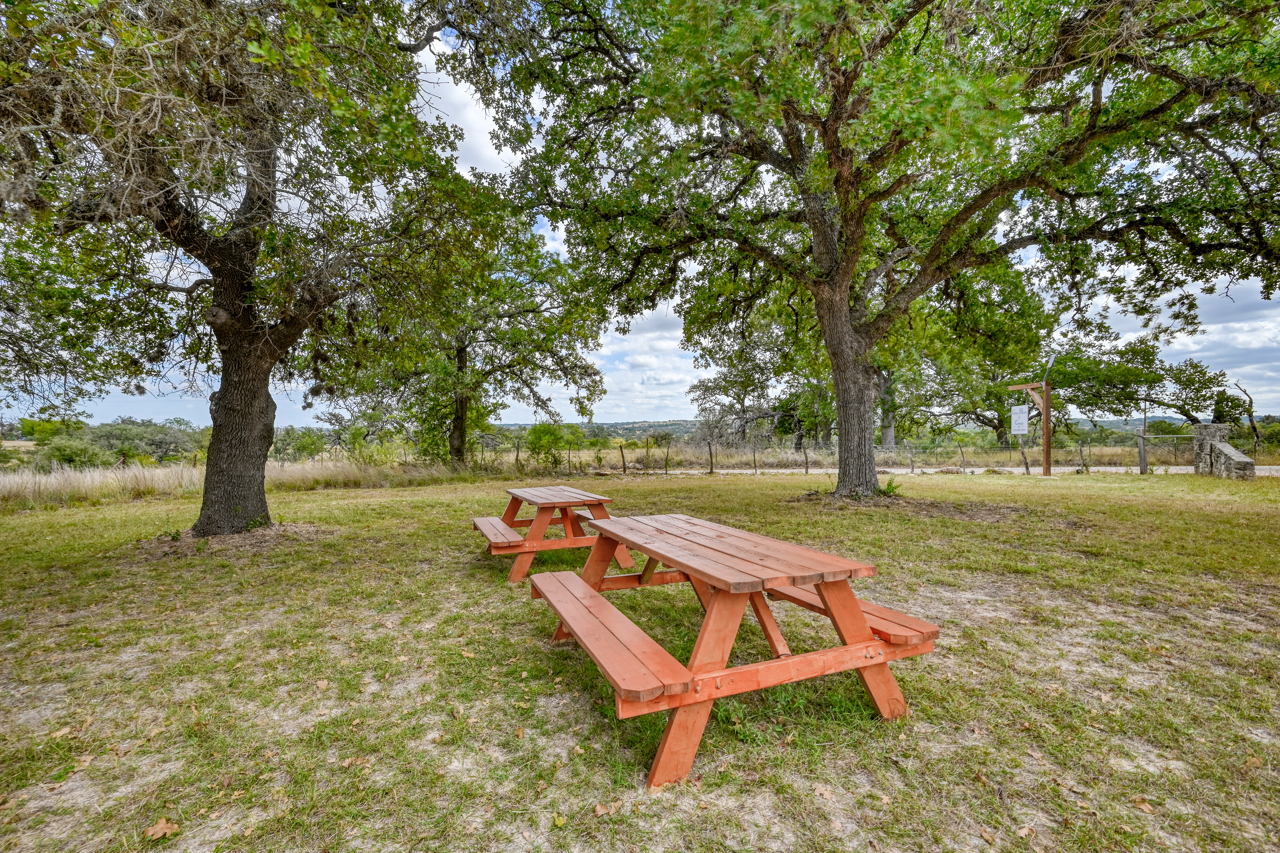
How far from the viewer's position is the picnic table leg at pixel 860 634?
7.48ft

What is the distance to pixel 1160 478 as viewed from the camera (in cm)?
1322

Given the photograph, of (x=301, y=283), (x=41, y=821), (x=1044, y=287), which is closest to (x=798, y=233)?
(x=1044, y=287)

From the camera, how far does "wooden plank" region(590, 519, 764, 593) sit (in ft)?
6.57

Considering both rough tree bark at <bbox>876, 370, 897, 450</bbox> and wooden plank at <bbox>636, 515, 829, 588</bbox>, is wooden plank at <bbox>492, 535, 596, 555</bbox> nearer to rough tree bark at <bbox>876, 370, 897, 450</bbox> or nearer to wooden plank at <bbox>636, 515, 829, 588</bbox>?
wooden plank at <bbox>636, 515, 829, 588</bbox>

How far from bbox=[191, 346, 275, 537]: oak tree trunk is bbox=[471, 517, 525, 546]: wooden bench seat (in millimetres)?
3235

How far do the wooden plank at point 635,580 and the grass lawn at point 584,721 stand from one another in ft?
0.84

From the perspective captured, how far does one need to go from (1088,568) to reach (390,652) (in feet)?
19.6

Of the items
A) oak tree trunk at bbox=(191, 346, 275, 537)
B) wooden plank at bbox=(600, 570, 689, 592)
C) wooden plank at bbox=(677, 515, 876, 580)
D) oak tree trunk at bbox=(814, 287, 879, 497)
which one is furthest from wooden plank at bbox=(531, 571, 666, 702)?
oak tree trunk at bbox=(814, 287, 879, 497)

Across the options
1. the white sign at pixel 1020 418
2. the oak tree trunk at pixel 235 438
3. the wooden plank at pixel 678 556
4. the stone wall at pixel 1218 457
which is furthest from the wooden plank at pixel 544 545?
the stone wall at pixel 1218 457

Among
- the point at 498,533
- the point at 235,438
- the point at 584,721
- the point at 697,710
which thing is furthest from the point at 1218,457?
the point at 235,438

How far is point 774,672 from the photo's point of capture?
2.12m

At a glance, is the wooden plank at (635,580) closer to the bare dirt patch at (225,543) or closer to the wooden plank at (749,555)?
the wooden plank at (749,555)

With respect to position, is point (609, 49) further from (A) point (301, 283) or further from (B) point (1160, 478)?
(B) point (1160, 478)

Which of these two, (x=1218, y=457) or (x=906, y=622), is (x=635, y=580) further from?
(x=1218, y=457)
